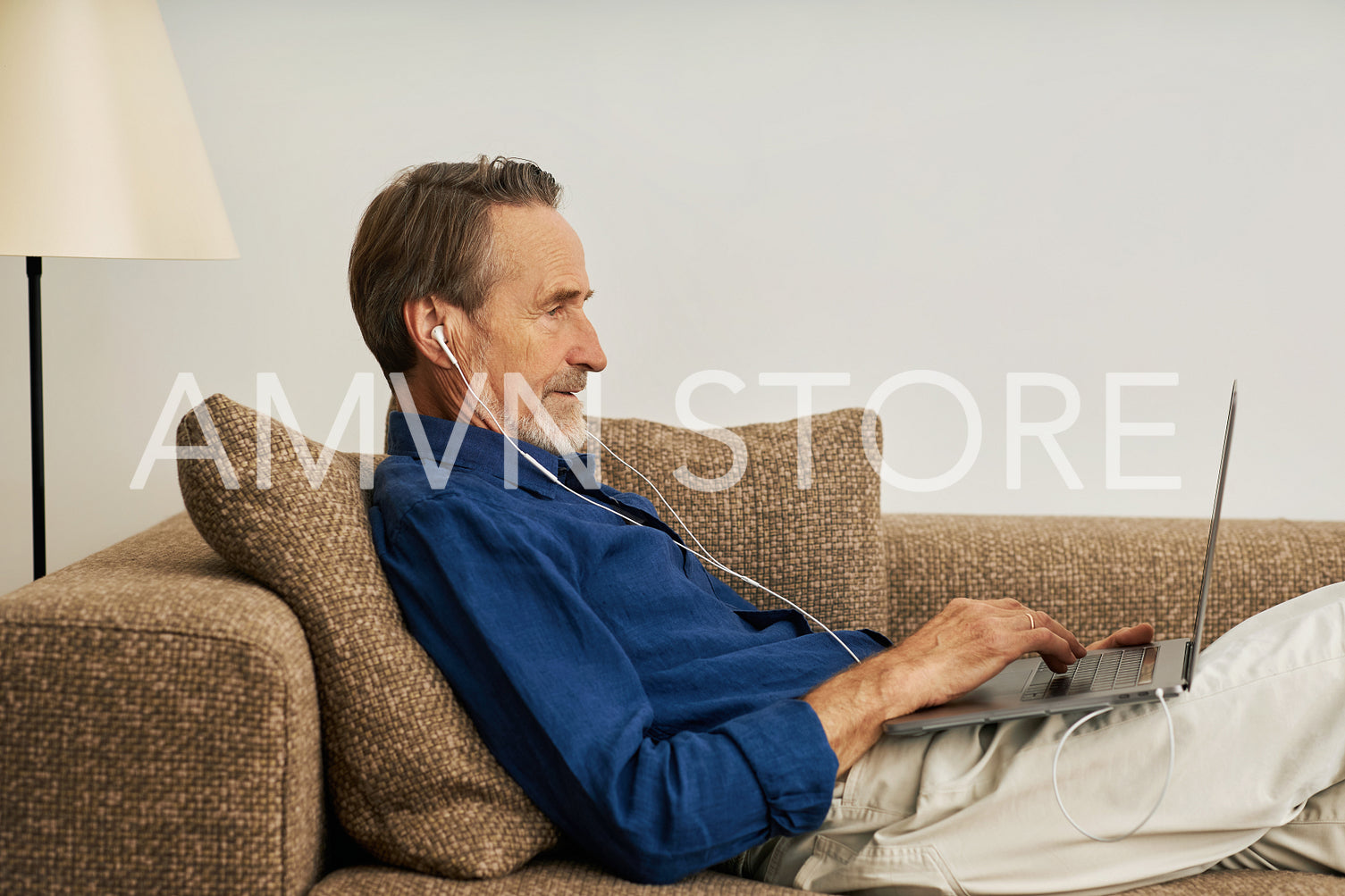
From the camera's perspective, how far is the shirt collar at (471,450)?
3.97ft

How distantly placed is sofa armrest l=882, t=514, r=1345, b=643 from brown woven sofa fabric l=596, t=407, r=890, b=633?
0.07m

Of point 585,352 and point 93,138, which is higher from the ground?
point 93,138

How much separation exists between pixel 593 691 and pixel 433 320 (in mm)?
548

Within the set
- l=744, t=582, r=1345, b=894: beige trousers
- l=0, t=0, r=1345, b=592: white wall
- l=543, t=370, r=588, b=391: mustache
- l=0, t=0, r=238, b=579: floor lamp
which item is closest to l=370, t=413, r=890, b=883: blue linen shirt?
l=744, t=582, r=1345, b=894: beige trousers

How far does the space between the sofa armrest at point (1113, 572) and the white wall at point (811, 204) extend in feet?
1.85

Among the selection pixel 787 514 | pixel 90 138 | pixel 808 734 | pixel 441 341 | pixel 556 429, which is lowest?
pixel 808 734

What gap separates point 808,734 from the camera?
97 cm

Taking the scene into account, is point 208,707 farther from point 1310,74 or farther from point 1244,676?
point 1310,74

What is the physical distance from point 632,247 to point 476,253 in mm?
814

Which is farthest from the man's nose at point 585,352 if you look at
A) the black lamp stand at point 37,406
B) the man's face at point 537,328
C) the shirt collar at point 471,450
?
the black lamp stand at point 37,406

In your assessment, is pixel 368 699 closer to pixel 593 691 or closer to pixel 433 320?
pixel 593 691

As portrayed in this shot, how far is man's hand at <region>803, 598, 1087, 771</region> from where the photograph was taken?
1.02 m

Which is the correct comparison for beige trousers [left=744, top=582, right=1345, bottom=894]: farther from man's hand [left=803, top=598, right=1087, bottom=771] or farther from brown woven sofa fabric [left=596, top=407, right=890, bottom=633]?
brown woven sofa fabric [left=596, top=407, right=890, bottom=633]

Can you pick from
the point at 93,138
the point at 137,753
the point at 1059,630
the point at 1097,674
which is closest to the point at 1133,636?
the point at 1059,630
